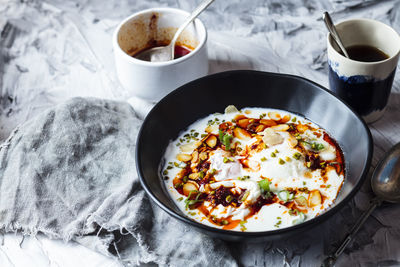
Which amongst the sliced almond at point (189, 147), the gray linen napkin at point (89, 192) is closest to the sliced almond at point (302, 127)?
the sliced almond at point (189, 147)

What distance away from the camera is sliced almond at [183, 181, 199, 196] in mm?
1562

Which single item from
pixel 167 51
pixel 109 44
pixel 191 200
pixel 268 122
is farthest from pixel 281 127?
pixel 109 44

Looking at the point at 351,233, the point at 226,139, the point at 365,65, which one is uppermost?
the point at 365,65

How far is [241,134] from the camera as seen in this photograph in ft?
5.59

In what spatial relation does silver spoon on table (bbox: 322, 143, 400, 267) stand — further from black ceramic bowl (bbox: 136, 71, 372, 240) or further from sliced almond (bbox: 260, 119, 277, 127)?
sliced almond (bbox: 260, 119, 277, 127)

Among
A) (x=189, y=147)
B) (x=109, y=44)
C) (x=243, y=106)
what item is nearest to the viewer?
(x=189, y=147)

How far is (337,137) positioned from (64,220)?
879mm

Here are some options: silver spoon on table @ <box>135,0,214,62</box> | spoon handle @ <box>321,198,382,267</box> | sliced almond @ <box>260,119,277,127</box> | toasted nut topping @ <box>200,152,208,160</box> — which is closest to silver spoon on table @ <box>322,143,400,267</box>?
spoon handle @ <box>321,198,382,267</box>

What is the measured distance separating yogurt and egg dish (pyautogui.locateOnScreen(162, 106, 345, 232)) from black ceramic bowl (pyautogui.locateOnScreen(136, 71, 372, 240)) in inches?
1.3

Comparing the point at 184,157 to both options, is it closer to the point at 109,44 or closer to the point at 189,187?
the point at 189,187

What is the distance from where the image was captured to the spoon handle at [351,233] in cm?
143

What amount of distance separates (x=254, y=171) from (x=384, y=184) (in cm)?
38

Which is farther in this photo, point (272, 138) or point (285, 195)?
point (272, 138)

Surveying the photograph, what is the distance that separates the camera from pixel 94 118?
184 centimetres
